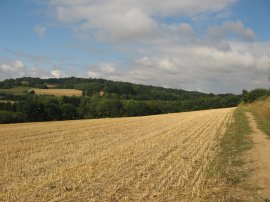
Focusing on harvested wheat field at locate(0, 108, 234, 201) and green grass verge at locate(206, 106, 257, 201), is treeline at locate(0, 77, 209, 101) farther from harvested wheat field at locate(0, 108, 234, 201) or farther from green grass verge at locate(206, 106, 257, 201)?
green grass verge at locate(206, 106, 257, 201)

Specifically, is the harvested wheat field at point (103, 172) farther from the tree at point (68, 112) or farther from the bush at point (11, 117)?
the tree at point (68, 112)

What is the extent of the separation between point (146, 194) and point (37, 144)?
11.6 meters

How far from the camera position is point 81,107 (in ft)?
286

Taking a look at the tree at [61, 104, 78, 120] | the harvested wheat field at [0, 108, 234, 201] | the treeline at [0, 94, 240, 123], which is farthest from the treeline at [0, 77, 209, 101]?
the harvested wheat field at [0, 108, 234, 201]

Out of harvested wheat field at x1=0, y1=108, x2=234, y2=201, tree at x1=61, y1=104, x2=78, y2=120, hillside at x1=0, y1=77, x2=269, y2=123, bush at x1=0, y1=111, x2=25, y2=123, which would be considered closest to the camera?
harvested wheat field at x1=0, y1=108, x2=234, y2=201

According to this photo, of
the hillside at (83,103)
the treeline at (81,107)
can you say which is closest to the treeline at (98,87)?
the hillside at (83,103)

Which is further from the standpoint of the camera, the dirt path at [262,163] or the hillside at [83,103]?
the hillside at [83,103]

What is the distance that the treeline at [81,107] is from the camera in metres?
67.7

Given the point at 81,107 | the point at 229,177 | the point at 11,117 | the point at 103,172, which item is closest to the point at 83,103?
the point at 81,107

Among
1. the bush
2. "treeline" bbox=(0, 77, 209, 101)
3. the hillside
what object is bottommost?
the bush

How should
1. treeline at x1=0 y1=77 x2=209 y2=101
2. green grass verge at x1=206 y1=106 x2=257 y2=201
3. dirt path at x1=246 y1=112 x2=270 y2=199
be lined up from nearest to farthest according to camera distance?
1. green grass verge at x1=206 y1=106 x2=257 y2=201
2. dirt path at x1=246 y1=112 x2=270 y2=199
3. treeline at x1=0 y1=77 x2=209 y2=101

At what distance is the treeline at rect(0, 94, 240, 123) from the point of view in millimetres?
67688

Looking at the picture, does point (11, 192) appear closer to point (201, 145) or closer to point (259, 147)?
point (201, 145)

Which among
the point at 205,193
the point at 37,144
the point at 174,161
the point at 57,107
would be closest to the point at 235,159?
the point at 174,161
